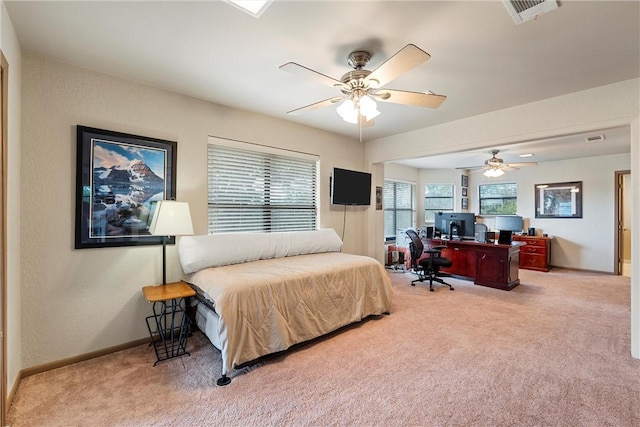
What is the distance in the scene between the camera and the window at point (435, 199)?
25.8ft

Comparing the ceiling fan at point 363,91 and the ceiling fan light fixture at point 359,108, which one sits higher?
the ceiling fan at point 363,91

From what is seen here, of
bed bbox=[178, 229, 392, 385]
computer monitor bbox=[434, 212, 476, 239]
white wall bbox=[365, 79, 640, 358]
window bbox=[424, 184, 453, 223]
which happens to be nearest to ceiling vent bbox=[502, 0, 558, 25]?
white wall bbox=[365, 79, 640, 358]

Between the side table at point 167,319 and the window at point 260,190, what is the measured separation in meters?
0.87

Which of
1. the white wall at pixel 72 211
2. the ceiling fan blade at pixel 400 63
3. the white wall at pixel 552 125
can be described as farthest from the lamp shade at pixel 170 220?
the white wall at pixel 552 125

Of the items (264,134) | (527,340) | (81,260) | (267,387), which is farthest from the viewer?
(264,134)

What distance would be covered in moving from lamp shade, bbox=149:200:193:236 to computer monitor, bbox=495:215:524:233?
707 centimetres

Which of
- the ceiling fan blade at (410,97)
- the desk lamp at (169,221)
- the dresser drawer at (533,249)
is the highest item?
the ceiling fan blade at (410,97)

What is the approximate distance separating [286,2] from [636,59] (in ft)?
9.15

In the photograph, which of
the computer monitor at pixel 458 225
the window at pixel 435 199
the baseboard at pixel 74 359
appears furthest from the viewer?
the window at pixel 435 199

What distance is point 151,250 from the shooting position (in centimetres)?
284

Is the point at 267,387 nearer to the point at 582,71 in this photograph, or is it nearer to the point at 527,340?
the point at 527,340

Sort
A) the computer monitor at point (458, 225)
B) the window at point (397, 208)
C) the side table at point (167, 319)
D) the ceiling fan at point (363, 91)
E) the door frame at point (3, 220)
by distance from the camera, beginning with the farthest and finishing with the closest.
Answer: the window at point (397, 208)
the computer monitor at point (458, 225)
the side table at point (167, 319)
the ceiling fan at point (363, 91)
the door frame at point (3, 220)

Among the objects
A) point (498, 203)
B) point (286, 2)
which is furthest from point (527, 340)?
point (498, 203)

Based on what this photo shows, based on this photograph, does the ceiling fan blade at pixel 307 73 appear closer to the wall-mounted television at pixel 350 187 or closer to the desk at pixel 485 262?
the wall-mounted television at pixel 350 187
